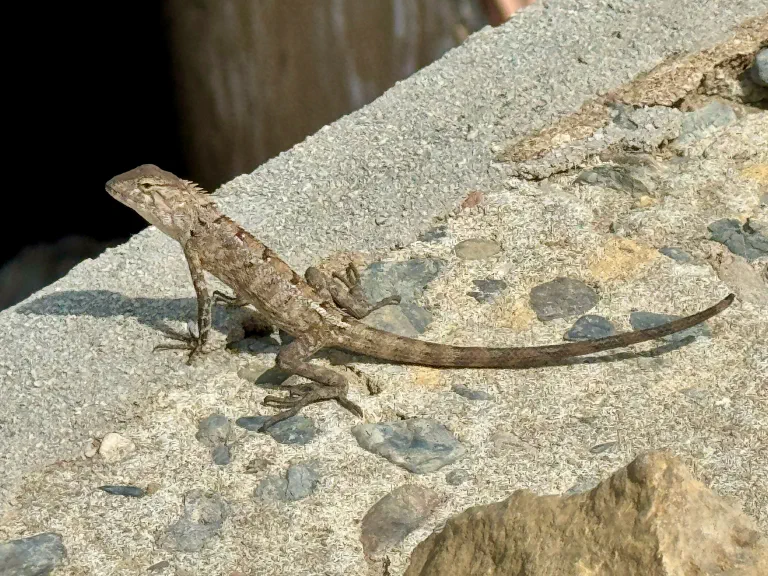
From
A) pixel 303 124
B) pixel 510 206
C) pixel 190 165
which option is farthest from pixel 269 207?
pixel 190 165

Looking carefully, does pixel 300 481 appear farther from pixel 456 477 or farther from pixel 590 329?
pixel 590 329

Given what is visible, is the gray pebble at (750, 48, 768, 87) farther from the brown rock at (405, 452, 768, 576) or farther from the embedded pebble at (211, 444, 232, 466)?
the embedded pebble at (211, 444, 232, 466)

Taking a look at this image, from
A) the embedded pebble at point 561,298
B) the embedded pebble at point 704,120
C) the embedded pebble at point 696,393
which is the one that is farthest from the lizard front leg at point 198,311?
the embedded pebble at point 704,120

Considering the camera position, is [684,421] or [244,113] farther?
[244,113]

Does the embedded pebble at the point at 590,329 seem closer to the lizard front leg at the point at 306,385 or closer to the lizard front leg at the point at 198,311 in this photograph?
the lizard front leg at the point at 306,385

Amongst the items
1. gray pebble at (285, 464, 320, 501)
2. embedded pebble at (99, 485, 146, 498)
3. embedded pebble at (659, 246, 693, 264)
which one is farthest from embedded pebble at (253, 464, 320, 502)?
embedded pebble at (659, 246, 693, 264)

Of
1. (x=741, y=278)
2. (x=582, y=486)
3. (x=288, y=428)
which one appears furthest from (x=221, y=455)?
(x=741, y=278)

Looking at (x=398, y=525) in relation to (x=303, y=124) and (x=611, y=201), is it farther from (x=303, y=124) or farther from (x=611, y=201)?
(x=303, y=124)
